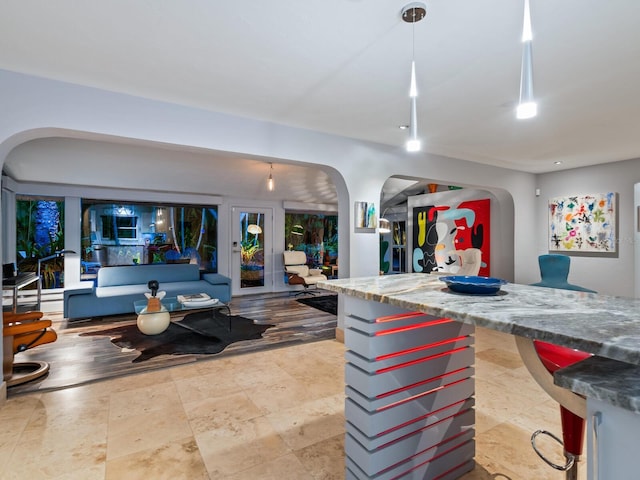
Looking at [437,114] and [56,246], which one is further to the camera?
[56,246]

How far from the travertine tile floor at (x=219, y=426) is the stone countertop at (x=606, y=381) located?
4.45 feet

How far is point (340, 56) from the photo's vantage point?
216 centimetres

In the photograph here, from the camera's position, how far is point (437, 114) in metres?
3.17

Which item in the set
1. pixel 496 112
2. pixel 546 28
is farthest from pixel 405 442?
pixel 496 112

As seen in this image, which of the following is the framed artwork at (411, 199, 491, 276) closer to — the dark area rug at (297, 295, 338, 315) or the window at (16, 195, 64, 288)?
Result: the dark area rug at (297, 295, 338, 315)

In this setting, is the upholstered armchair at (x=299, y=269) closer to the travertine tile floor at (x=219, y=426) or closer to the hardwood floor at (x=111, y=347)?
the hardwood floor at (x=111, y=347)

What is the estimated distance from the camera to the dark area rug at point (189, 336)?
3.73 metres

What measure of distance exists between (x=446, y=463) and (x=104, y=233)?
6421 millimetres

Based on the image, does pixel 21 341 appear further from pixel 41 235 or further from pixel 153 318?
pixel 41 235

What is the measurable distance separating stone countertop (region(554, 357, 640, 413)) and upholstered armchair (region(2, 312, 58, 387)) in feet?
11.5

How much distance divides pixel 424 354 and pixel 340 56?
187cm

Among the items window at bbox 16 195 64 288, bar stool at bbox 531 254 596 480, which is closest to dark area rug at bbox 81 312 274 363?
window at bbox 16 195 64 288

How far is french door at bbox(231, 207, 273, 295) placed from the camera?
7270 mm

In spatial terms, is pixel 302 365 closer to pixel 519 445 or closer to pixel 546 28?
pixel 519 445
